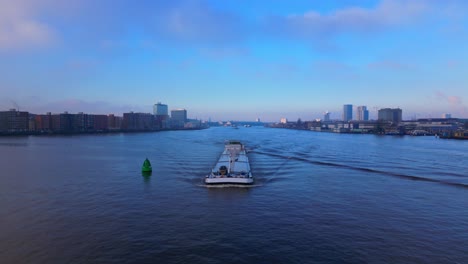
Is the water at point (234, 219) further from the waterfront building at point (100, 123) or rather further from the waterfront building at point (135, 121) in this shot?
the waterfront building at point (135, 121)

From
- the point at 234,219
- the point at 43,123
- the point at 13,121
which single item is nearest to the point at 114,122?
the point at 43,123

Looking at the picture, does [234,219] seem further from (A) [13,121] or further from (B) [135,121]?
(B) [135,121]

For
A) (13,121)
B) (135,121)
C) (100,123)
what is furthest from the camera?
(135,121)

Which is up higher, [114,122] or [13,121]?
[13,121]

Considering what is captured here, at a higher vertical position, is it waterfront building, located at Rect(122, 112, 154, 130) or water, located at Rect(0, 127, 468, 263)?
waterfront building, located at Rect(122, 112, 154, 130)

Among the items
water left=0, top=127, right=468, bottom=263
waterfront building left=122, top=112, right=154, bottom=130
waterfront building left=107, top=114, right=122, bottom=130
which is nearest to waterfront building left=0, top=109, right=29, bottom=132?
waterfront building left=107, top=114, right=122, bottom=130

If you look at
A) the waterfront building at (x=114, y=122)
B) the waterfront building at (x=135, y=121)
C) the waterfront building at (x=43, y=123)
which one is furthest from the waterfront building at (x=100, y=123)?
the waterfront building at (x=43, y=123)

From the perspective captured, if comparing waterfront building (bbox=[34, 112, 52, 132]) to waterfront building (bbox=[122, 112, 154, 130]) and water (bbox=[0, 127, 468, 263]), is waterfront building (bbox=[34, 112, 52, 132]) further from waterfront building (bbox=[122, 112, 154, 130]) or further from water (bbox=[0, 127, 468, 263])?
water (bbox=[0, 127, 468, 263])

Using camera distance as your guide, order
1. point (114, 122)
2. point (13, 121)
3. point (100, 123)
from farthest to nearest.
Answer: point (114, 122) < point (100, 123) < point (13, 121)

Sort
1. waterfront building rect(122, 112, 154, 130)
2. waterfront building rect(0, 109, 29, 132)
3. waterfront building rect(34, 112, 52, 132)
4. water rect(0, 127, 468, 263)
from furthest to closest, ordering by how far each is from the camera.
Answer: waterfront building rect(122, 112, 154, 130) → waterfront building rect(34, 112, 52, 132) → waterfront building rect(0, 109, 29, 132) → water rect(0, 127, 468, 263)

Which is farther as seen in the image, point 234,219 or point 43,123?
point 43,123
